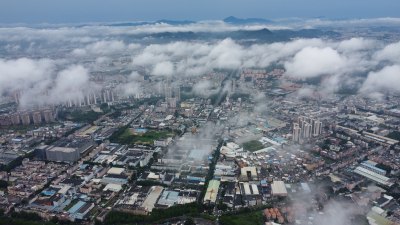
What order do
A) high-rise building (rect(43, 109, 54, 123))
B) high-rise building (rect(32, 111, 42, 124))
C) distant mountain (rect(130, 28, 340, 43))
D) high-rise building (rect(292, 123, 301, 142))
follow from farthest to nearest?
1. distant mountain (rect(130, 28, 340, 43))
2. high-rise building (rect(43, 109, 54, 123))
3. high-rise building (rect(32, 111, 42, 124))
4. high-rise building (rect(292, 123, 301, 142))

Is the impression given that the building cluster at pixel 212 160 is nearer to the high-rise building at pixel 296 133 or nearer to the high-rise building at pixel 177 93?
the high-rise building at pixel 296 133

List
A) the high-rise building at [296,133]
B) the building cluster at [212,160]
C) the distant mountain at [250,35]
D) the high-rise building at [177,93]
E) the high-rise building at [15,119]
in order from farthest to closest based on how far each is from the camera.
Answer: the distant mountain at [250,35] < the high-rise building at [177,93] < the high-rise building at [15,119] < the high-rise building at [296,133] < the building cluster at [212,160]

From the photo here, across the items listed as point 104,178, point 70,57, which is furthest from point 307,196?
point 70,57

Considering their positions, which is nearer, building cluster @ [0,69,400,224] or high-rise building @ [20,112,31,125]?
building cluster @ [0,69,400,224]

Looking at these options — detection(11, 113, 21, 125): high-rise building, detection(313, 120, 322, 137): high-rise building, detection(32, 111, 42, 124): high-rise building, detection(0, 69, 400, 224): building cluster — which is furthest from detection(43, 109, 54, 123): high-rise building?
detection(313, 120, 322, 137): high-rise building

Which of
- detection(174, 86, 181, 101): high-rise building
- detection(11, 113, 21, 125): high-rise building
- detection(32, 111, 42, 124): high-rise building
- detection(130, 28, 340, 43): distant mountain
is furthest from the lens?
detection(130, 28, 340, 43): distant mountain

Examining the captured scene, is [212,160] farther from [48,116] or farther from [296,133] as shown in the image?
[48,116]

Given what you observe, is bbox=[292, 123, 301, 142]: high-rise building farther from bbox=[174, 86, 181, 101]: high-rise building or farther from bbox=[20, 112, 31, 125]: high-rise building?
bbox=[20, 112, 31, 125]: high-rise building

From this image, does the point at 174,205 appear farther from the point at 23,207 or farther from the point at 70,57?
the point at 70,57

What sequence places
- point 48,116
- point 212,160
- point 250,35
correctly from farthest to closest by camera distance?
point 250,35 < point 48,116 < point 212,160

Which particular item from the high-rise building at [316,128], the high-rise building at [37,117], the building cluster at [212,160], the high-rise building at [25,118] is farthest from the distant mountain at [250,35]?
the high-rise building at [316,128]

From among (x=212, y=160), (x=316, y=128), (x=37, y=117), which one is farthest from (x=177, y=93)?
(x=212, y=160)
